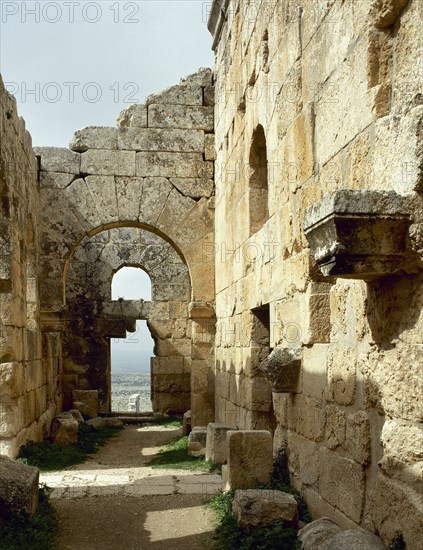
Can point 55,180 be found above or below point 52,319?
above

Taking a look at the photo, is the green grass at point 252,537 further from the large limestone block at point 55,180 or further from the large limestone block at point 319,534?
the large limestone block at point 55,180

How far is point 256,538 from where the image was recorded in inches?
173

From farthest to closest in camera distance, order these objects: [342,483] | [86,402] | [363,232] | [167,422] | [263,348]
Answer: [167,422], [86,402], [263,348], [342,483], [363,232]

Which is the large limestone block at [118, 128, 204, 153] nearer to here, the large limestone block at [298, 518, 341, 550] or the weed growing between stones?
the weed growing between stones

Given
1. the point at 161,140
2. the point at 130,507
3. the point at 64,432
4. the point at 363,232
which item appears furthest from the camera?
the point at 161,140

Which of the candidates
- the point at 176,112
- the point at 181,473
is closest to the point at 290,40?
the point at 181,473

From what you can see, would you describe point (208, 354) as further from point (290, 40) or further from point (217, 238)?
point (290, 40)

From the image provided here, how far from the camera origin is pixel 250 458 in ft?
18.1

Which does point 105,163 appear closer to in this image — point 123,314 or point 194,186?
point 194,186

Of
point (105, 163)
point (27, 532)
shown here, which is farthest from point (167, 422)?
point (27, 532)

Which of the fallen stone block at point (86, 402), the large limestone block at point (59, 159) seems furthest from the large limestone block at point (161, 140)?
the fallen stone block at point (86, 402)

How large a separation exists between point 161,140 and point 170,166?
1.55 feet

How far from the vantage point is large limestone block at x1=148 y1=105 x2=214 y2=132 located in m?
10.8

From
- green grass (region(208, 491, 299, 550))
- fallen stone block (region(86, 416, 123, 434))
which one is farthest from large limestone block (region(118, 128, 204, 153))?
green grass (region(208, 491, 299, 550))
